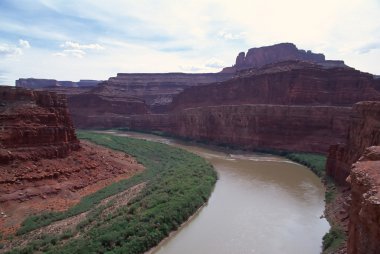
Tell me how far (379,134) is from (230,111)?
31.8m

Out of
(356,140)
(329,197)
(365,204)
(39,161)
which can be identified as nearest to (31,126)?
(39,161)

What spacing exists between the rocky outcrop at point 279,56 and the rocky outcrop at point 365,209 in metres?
87.5

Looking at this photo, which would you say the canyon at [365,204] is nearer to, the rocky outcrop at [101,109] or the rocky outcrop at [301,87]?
the rocky outcrop at [301,87]

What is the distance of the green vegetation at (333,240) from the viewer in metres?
14.7

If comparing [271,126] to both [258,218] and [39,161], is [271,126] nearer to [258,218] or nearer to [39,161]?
[258,218]

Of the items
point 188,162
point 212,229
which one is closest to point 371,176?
point 212,229

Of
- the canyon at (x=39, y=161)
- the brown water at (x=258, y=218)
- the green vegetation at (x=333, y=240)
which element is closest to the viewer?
the green vegetation at (x=333, y=240)

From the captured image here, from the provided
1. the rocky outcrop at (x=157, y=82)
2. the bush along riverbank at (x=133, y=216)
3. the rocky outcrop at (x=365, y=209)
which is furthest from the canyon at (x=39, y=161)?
the rocky outcrop at (x=157, y=82)

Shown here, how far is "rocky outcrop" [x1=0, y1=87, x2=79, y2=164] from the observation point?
21.2 meters

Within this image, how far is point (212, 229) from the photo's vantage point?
731 inches

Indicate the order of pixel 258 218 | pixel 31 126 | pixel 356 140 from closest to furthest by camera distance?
1. pixel 258 218
2. pixel 31 126
3. pixel 356 140

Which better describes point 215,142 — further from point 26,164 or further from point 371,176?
point 371,176

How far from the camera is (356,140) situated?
74.9 feet

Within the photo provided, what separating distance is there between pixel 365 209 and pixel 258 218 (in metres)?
13.2
